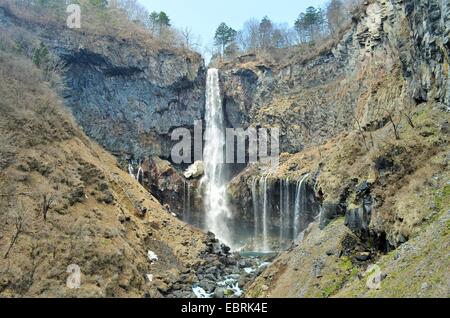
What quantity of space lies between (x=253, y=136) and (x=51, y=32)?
103 ft

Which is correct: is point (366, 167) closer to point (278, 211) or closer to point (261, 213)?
point (278, 211)

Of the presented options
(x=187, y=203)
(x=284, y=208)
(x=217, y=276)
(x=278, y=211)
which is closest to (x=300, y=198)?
(x=284, y=208)

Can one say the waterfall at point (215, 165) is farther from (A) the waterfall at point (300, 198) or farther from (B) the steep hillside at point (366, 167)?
(A) the waterfall at point (300, 198)

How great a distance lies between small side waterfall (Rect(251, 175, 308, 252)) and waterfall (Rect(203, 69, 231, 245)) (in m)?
4.89

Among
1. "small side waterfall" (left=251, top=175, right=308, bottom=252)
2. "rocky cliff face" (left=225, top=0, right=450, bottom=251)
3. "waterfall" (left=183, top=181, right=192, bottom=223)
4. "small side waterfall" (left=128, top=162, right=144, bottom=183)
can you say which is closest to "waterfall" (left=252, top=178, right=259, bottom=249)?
"small side waterfall" (left=251, top=175, right=308, bottom=252)

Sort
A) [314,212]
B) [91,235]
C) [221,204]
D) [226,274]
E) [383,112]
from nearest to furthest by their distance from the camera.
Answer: [91,235] → [226,274] → [383,112] → [314,212] → [221,204]

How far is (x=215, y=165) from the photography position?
5716cm

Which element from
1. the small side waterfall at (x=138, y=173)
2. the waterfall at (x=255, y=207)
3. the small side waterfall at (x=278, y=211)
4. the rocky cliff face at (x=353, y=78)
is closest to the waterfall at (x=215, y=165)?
the rocky cliff face at (x=353, y=78)

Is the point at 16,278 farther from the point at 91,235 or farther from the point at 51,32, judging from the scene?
the point at 51,32

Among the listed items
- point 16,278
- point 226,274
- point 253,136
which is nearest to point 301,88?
point 253,136

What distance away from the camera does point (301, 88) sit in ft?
199

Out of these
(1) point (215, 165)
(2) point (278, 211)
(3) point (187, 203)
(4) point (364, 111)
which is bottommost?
(2) point (278, 211)

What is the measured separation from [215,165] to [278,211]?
44.9 ft

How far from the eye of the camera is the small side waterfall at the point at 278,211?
43.0 metres
